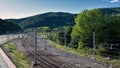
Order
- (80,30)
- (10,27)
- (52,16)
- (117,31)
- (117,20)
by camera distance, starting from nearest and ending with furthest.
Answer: (117,31) → (117,20) → (80,30) → (10,27) → (52,16)

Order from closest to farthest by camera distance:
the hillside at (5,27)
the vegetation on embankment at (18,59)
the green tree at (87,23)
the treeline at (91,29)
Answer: the vegetation on embankment at (18,59) → the treeline at (91,29) → the green tree at (87,23) → the hillside at (5,27)

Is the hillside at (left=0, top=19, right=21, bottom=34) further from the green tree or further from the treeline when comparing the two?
the green tree

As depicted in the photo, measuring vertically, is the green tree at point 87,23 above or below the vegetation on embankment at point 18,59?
above

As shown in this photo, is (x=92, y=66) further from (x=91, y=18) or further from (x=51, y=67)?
(x=91, y=18)

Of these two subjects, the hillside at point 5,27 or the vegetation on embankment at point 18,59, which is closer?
the vegetation on embankment at point 18,59

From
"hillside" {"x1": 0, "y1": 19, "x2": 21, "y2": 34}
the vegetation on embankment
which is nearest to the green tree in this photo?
the vegetation on embankment

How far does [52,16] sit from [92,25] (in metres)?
155

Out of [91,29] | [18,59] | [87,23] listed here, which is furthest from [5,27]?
[18,59]

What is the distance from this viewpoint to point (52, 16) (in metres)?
196

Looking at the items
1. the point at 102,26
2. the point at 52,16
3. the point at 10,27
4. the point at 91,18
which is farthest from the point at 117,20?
the point at 52,16

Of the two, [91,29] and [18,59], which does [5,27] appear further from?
[18,59]

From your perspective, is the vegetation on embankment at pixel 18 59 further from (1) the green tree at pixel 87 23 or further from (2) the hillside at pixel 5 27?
(2) the hillside at pixel 5 27

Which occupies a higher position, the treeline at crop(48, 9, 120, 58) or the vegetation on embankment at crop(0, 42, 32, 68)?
the treeline at crop(48, 9, 120, 58)

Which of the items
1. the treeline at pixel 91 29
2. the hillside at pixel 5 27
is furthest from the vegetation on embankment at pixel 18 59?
the hillside at pixel 5 27
